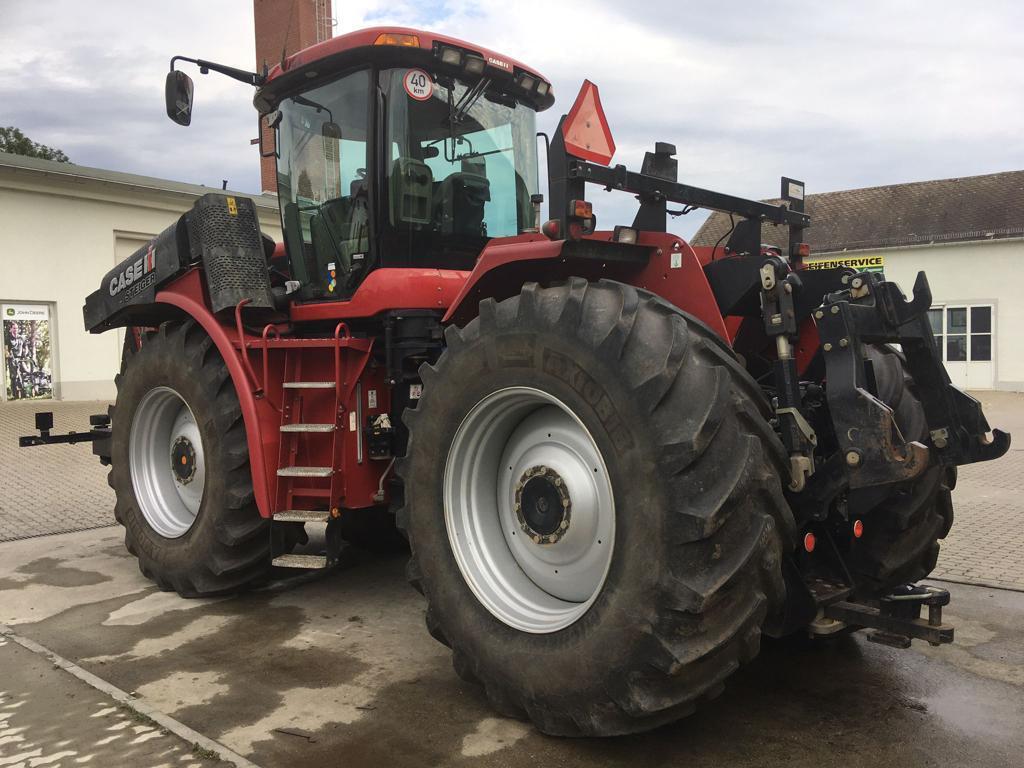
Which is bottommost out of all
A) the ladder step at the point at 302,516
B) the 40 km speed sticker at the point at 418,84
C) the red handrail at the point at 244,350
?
the ladder step at the point at 302,516

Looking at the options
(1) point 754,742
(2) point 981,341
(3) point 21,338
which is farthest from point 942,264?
(1) point 754,742

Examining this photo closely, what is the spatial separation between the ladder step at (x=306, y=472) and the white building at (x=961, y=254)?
19742 millimetres

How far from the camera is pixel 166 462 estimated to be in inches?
233

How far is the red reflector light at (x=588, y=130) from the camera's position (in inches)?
138

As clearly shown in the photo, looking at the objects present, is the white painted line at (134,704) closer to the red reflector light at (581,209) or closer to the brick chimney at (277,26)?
the red reflector light at (581,209)

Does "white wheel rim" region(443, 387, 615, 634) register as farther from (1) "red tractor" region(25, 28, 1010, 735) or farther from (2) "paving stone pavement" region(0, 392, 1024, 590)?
(2) "paving stone pavement" region(0, 392, 1024, 590)

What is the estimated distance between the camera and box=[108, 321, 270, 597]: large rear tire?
5.04 metres

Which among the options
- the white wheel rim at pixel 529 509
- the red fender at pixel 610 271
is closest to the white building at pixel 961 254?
the red fender at pixel 610 271

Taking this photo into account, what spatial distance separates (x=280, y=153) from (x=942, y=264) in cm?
2431

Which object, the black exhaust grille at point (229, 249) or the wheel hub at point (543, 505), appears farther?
the black exhaust grille at point (229, 249)

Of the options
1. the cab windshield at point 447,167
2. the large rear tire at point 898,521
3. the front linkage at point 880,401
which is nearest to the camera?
the front linkage at point 880,401

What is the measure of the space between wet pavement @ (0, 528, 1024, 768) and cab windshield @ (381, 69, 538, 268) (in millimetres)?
2083

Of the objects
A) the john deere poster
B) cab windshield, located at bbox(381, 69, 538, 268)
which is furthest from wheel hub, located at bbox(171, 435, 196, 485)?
the john deere poster

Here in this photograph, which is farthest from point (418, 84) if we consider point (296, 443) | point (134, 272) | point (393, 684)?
point (393, 684)
